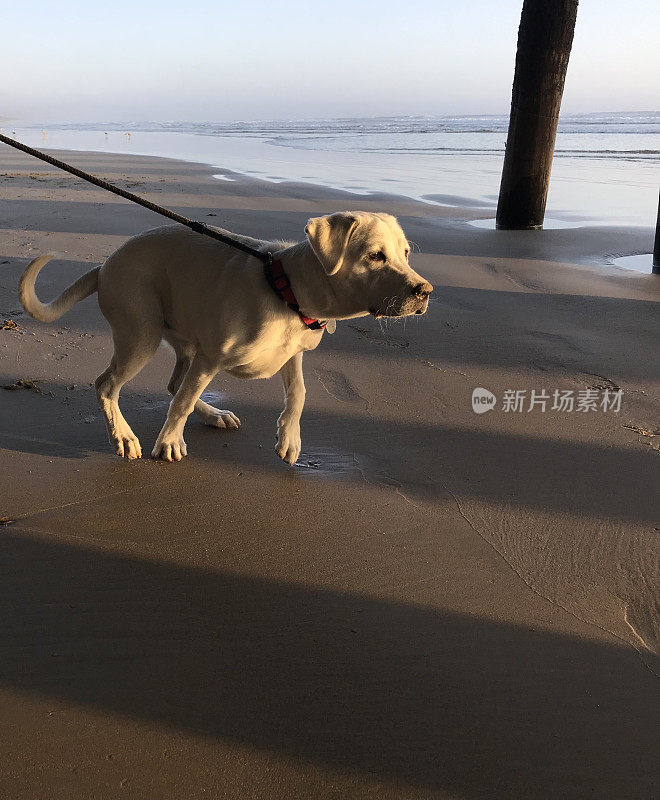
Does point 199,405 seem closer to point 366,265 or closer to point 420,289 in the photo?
point 366,265

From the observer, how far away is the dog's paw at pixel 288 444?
127 inches

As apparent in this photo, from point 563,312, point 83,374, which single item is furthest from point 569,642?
point 563,312

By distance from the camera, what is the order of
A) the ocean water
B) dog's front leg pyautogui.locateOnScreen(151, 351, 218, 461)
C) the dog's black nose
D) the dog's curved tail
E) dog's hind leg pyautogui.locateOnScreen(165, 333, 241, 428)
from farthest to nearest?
the ocean water → dog's hind leg pyautogui.locateOnScreen(165, 333, 241, 428) → the dog's curved tail → dog's front leg pyautogui.locateOnScreen(151, 351, 218, 461) → the dog's black nose

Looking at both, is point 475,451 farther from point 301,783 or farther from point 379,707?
point 301,783

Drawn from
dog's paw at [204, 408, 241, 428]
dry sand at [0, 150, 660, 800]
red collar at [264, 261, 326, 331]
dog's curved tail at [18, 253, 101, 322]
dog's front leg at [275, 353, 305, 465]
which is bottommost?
dry sand at [0, 150, 660, 800]

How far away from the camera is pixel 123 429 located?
3307mm

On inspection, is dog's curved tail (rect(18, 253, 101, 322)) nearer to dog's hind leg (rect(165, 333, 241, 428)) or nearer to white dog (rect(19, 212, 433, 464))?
white dog (rect(19, 212, 433, 464))

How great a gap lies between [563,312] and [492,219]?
447 cm

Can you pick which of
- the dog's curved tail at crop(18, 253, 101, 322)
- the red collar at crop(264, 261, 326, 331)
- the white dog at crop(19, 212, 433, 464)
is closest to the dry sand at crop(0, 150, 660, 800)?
the white dog at crop(19, 212, 433, 464)

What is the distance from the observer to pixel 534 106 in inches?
345

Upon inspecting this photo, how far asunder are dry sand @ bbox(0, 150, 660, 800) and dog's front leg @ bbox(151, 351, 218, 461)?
92 millimetres

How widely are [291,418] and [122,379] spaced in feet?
2.47

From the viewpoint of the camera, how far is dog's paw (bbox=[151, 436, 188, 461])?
10.6ft

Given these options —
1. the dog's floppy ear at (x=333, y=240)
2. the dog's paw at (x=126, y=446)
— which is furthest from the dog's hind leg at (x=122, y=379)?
the dog's floppy ear at (x=333, y=240)
